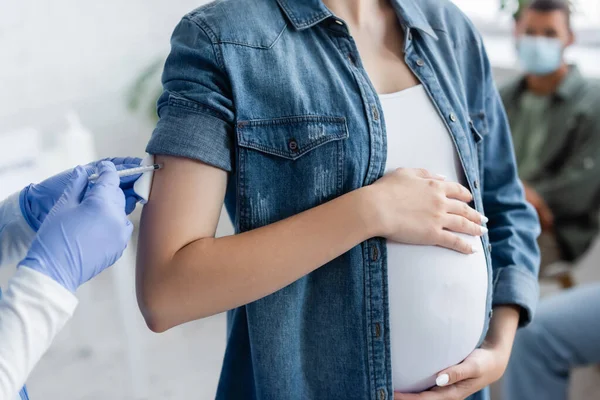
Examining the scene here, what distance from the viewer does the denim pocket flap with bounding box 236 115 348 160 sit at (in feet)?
3.03

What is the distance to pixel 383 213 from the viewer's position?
93 centimetres

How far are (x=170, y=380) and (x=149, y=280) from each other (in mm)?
1019

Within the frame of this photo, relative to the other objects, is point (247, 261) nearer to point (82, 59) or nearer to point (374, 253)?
point (374, 253)

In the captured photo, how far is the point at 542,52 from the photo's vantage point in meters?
2.62

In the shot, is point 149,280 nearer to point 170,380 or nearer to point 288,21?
point 288,21

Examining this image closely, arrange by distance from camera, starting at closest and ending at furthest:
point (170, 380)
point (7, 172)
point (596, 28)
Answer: point (7, 172)
point (170, 380)
point (596, 28)

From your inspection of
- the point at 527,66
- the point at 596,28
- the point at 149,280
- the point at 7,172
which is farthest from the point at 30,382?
the point at 596,28

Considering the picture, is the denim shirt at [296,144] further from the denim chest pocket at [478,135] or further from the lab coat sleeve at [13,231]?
the lab coat sleeve at [13,231]

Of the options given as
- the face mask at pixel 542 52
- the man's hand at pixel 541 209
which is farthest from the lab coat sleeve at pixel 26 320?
the face mask at pixel 542 52

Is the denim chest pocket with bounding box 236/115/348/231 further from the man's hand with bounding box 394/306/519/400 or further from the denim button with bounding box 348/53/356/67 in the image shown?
the man's hand with bounding box 394/306/519/400

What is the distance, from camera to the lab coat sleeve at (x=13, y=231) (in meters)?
1.03

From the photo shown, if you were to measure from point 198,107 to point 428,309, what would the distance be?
17.5 inches

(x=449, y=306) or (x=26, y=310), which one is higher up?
(x=26, y=310)

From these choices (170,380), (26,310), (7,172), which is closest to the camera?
(26,310)
